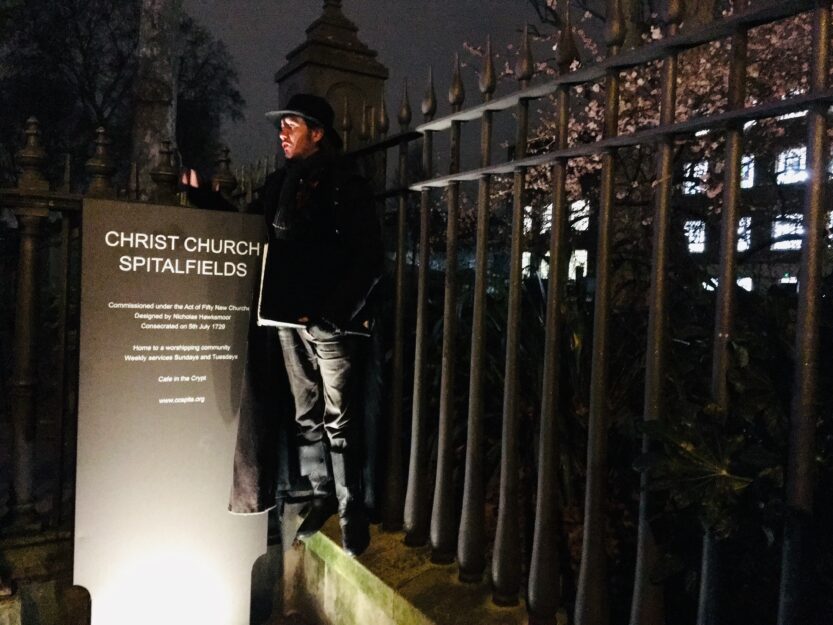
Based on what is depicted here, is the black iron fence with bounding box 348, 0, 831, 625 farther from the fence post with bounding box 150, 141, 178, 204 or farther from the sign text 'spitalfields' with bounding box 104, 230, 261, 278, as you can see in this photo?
the fence post with bounding box 150, 141, 178, 204

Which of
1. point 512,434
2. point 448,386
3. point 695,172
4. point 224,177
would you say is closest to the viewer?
point 512,434

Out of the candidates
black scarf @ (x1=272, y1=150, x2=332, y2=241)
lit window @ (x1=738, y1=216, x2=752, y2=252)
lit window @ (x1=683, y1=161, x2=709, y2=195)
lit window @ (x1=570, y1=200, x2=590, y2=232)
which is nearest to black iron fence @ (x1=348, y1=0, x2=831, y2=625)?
black scarf @ (x1=272, y1=150, x2=332, y2=241)

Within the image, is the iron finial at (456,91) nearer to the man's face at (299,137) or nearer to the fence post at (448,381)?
the fence post at (448,381)

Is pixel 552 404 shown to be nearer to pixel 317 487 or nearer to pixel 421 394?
pixel 421 394

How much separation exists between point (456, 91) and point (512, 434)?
4.44 ft

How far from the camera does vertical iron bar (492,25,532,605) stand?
92.2 inches

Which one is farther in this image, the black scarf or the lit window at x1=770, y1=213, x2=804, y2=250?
the lit window at x1=770, y1=213, x2=804, y2=250

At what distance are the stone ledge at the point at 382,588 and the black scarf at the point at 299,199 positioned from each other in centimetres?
147

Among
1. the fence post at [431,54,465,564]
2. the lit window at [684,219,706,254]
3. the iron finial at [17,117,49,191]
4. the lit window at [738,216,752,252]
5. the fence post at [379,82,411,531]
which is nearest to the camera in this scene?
the fence post at [431,54,465,564]

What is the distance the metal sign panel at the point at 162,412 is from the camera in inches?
107

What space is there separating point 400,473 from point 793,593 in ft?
5.98

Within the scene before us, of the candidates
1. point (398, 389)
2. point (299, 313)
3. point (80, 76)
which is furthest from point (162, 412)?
point (80, 76)

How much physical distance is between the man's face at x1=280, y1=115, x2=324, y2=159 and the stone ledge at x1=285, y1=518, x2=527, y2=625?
183cm

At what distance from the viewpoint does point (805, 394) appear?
61.6 inches
